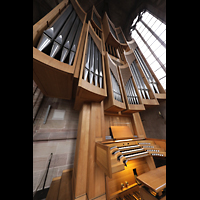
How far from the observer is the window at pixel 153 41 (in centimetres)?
426

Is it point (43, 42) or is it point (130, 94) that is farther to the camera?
point (130, 94)

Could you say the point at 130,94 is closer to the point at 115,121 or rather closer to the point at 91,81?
the point at 115,121

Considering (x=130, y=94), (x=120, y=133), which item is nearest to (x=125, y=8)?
(x=130, y=94)

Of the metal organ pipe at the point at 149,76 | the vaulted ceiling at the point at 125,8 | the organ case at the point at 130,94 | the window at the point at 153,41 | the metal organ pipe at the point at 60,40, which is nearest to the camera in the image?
the metal organ pipe at the point at 60,40

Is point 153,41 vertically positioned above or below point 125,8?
below

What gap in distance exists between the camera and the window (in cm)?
426

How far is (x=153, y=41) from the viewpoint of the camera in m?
4.94

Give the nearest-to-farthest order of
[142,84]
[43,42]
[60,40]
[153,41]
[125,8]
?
[43,42]
[60,40]
[142,84]
[153,41]
[125,8]

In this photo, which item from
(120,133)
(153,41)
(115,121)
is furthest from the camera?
(153,41)

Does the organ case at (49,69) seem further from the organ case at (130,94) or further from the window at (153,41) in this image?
the window at (153,41)

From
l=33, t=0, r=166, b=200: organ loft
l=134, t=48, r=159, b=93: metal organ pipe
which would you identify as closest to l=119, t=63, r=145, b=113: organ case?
l=33, t=0, r=166, b=200: organ loft

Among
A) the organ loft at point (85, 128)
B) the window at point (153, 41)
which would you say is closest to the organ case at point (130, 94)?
the organ loft at point (85, 128)

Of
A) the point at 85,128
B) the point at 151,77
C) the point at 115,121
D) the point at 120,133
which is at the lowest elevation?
the point at 120,133
